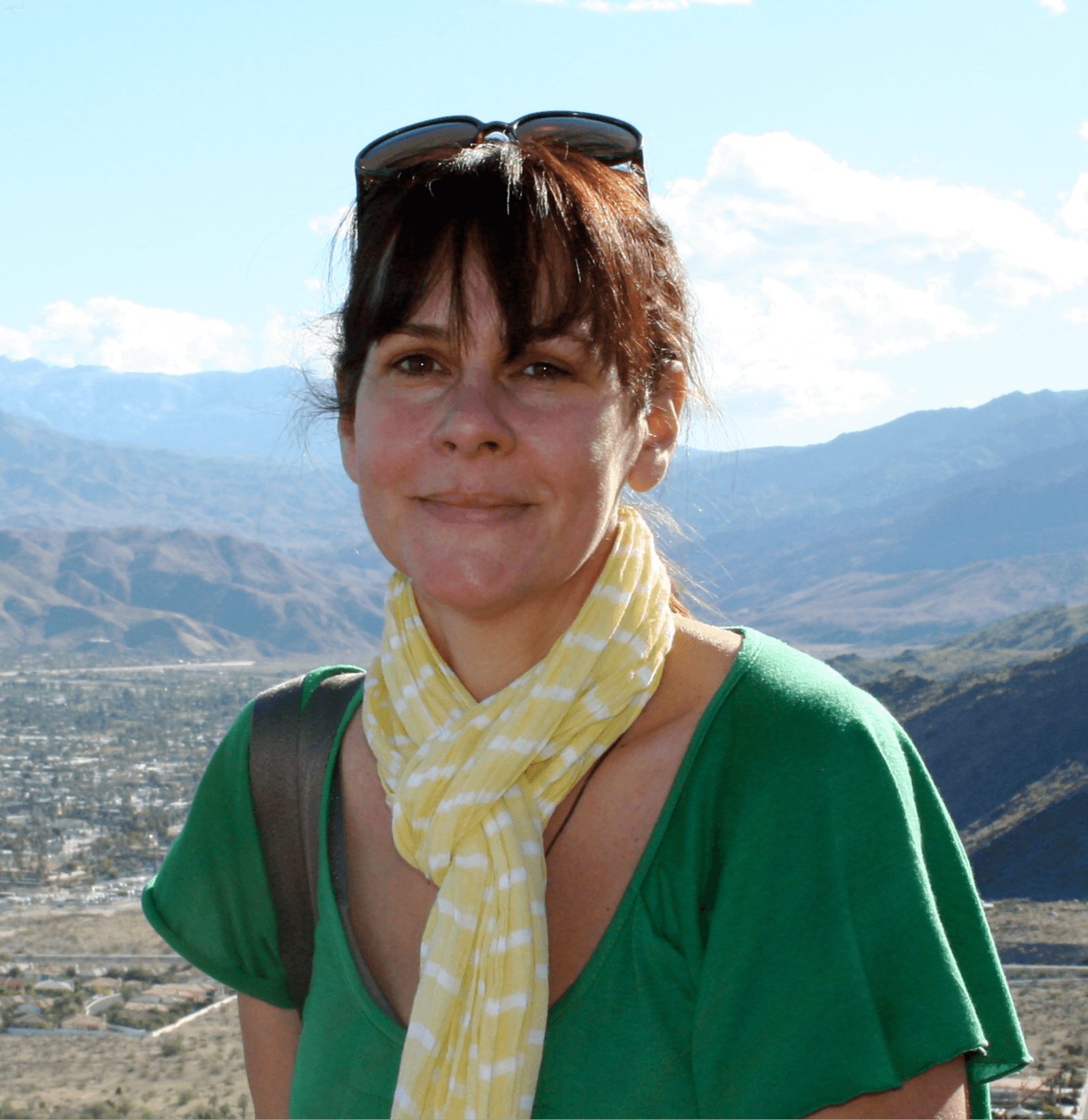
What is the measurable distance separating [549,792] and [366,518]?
0.51m

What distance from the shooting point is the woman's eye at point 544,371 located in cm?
176

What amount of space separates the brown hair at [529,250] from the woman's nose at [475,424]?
68 millimetres

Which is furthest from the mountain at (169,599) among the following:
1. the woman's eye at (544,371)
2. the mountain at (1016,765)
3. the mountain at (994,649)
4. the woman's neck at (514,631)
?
the woman's eye at (544,371)

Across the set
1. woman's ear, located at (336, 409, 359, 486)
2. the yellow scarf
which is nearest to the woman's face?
the yellow scarf

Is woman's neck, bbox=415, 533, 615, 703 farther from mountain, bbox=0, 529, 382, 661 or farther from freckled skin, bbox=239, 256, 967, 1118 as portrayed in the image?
mountain, bbox=0, 529, 382, 661

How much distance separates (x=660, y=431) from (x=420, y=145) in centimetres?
58

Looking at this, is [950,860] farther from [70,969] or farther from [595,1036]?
[70,969]

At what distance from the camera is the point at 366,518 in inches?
75.2

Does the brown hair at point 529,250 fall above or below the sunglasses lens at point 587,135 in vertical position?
below

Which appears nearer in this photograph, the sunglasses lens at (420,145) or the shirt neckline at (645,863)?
the shirt neckline at (645,863)

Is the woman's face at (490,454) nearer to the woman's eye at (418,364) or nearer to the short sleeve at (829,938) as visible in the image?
the woman's eye at (418,364)

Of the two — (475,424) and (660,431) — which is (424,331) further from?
(660,431)

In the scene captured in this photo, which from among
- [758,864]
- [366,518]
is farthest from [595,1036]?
[366,518]

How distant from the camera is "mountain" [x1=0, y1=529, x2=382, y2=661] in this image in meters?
145
